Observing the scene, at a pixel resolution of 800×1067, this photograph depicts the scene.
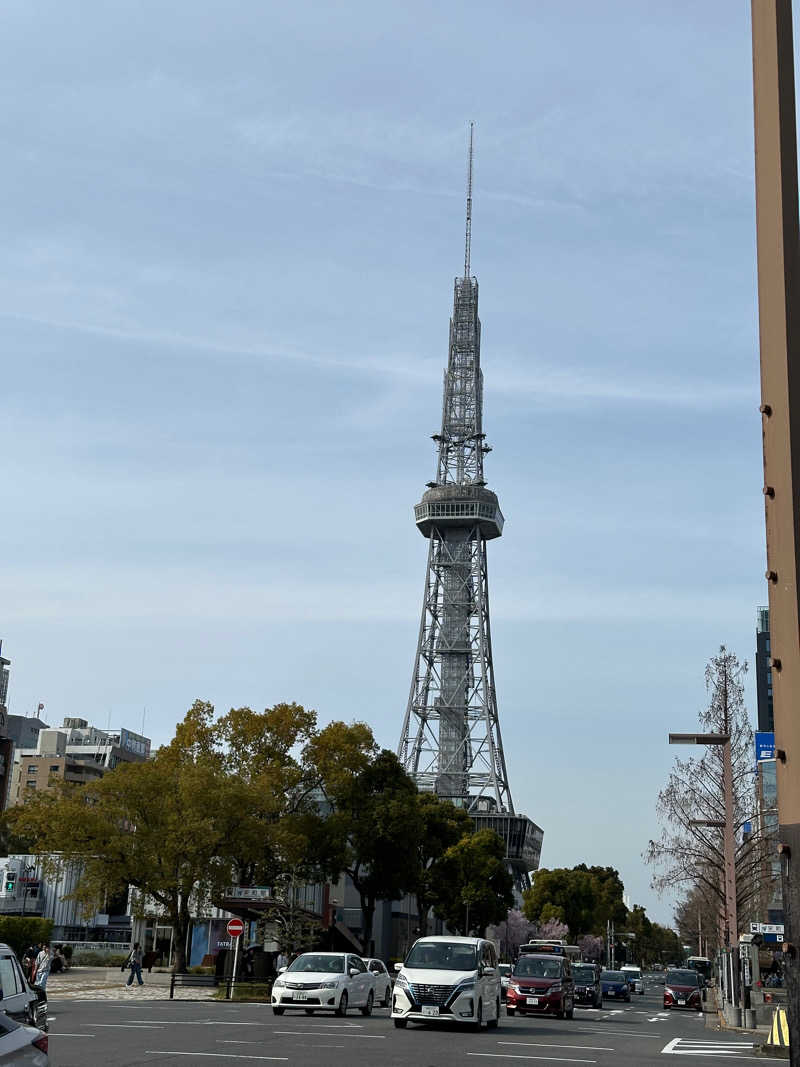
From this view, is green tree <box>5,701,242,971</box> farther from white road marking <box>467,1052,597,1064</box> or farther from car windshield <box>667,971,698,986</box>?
white road marking <box>467,1052,597,1064</box>

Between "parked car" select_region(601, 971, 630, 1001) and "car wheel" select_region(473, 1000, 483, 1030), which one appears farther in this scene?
"parked car" select_region(601, 971, 630, 1001)

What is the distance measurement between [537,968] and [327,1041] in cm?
1545

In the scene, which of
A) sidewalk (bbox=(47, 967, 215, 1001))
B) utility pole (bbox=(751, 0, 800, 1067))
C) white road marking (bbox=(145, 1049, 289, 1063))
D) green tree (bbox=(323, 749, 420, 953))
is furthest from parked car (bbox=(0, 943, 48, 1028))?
green tree (bbox=(323, 749, 420, 953))


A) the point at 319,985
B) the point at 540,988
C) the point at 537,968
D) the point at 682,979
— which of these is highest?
the point at 537,968

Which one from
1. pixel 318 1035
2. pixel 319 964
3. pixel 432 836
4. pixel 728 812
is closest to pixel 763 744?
pixel 728 812

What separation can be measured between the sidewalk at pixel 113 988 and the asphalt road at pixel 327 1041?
4.58 m

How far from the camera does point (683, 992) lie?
5206cm

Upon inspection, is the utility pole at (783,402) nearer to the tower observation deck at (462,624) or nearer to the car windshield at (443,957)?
the car windshield at (443,957)

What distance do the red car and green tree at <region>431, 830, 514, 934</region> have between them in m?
25.2

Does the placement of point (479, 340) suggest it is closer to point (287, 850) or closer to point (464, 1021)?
point (287, 850)

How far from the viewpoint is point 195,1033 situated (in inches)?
810

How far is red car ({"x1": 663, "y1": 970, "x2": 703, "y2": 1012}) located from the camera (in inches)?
2041

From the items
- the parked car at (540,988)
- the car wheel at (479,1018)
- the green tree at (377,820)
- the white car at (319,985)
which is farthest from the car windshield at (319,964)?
the green tree at (377,820)

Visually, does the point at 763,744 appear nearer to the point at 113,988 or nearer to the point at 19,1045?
the point at 113,988
